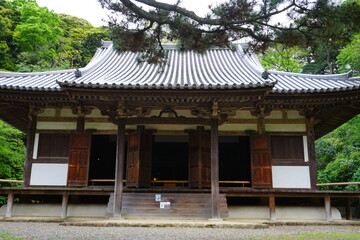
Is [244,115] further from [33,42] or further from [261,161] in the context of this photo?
[33,42]

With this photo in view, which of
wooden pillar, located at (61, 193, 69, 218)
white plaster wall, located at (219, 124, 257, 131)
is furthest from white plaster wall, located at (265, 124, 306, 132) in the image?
wooden pillar, located at (61, 193, 69, 218)

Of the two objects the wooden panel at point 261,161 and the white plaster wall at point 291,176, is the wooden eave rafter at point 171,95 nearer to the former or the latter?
the wooden panel at point 261,161

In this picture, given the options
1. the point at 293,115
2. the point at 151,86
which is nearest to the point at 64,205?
the point at 151,86

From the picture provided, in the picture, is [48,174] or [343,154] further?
[343,154]

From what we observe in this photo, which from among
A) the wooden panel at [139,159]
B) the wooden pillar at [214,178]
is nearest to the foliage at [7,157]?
the wooden panel at [139,159]

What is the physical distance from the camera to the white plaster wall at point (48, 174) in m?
10.4

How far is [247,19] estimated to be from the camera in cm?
515

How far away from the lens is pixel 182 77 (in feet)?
34.9

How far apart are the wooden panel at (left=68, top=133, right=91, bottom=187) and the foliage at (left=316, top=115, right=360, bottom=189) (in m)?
11.6

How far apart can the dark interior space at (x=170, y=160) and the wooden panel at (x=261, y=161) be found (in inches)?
228

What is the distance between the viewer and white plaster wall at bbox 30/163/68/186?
10.4 metres

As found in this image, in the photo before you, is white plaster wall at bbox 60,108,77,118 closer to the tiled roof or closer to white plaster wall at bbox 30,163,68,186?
the tiled roof

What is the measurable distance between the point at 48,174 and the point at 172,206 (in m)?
4.27

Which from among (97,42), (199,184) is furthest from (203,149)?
(97,42)
